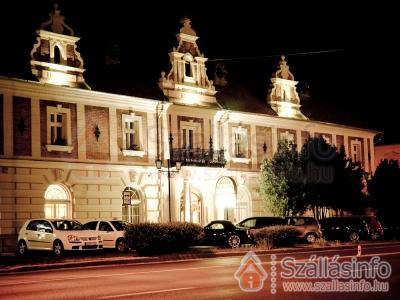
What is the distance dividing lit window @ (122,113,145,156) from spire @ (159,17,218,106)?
2.92 m

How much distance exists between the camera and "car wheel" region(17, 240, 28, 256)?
29.7 meters

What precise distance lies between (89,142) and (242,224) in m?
9.04

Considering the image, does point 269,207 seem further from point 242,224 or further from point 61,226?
point 61,226

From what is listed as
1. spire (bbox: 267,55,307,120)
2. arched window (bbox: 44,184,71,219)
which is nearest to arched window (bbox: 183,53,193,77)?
spire (bbox: 267,55,307,120)

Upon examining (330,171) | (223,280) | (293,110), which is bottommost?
(223,280)

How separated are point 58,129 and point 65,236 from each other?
8150 mm

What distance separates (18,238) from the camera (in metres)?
30.3

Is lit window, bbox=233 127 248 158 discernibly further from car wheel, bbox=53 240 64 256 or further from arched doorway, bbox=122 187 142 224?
car wheel, bbox=53 240 64 256

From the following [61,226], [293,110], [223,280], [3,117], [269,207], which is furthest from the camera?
[293,110]

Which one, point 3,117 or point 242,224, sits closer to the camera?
point 3,117

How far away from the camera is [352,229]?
37.0 m

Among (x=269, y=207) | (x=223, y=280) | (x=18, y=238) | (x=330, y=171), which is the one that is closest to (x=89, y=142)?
(x=18, y=238)

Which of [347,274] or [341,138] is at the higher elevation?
[341,138]

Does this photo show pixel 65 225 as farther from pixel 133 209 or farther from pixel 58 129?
pixel 133 209
